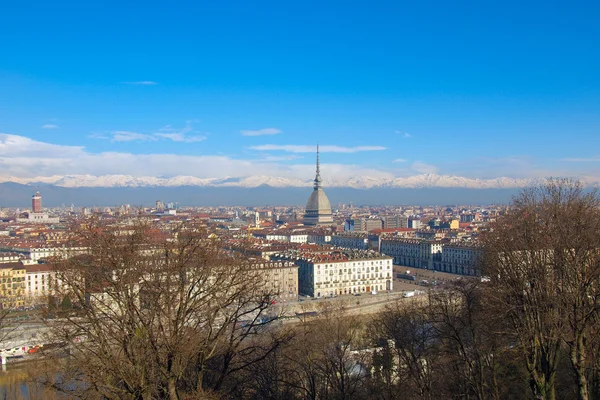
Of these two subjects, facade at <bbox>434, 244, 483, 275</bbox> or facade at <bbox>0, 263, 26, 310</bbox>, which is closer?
facade at <bbox>0, 263, 26, 310</bbox>

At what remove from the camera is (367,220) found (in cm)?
8556

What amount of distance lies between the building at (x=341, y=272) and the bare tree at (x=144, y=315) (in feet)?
83.6

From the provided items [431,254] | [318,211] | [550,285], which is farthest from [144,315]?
[318,211]

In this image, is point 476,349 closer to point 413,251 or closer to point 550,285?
point 550,285

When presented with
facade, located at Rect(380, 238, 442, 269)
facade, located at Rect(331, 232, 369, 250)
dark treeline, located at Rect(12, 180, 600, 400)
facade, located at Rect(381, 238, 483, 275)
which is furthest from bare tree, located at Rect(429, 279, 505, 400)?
facade, located at Rect(331, 232, 369, 250)

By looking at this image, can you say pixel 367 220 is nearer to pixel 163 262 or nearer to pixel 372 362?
pixel 372 362

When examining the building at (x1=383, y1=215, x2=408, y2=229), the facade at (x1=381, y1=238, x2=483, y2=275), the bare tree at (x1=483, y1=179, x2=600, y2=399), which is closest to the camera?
the bare tree at (x1=483, y1=179, x2=600, y2=399)

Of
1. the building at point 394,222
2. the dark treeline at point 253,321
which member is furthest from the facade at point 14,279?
the building at point 394,222

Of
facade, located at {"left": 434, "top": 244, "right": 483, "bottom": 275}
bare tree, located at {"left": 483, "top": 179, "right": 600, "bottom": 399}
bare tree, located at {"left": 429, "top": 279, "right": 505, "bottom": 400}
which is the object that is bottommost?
facade, located at {"left": 434, "top": 244, "right": 483, "bottom": 275}

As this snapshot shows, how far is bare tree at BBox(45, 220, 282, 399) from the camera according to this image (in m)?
6.06

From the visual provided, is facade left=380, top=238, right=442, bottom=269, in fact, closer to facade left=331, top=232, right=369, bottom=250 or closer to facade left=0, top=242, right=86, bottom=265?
facade left=331, top=232, right=369, bottom=250

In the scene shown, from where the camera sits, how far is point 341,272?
33406 mm

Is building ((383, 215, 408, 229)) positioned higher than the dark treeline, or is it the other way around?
the dark treeline

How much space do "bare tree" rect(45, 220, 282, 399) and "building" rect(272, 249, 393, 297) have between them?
83.6 ft
